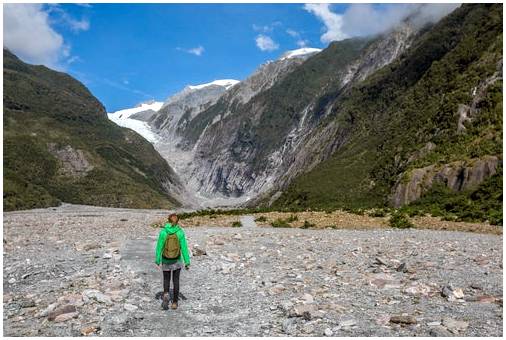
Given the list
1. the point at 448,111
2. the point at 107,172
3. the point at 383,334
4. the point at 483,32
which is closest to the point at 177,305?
the point at 383,334

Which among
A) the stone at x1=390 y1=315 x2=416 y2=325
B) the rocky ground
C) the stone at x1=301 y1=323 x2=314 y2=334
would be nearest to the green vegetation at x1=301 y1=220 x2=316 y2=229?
the rocky ground

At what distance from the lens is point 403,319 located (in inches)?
406

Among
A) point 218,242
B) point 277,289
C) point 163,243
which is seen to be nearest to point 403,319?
point 277,289

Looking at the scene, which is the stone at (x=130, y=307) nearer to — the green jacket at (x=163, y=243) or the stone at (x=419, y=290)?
the green jacket at (x=163, y=243)

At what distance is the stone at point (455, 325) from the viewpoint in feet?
31.7

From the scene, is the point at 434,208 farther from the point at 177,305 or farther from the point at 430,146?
the point at 177,305

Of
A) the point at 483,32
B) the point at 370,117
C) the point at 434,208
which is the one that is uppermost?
the point at 483,32

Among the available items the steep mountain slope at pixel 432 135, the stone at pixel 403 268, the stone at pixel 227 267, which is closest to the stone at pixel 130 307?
the stone at pixel 227 267

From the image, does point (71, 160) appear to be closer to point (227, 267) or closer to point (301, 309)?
point (227, 267)

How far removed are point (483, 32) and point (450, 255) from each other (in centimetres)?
6904

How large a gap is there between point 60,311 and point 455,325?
9.00 meters

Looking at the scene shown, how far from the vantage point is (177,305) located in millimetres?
12422

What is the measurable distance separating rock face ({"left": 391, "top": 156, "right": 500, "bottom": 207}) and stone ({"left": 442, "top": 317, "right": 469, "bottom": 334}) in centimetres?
3234

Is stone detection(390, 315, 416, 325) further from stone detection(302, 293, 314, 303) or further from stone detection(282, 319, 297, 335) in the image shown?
stone detection(302, 293, 314, 303)
